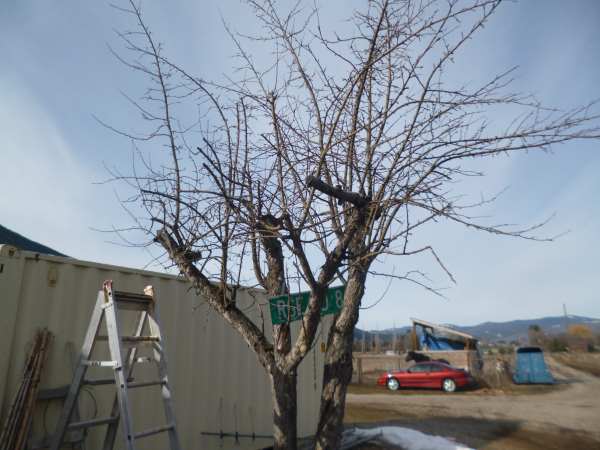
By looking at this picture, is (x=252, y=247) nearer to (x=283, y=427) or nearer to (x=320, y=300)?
(x=320, y=300)

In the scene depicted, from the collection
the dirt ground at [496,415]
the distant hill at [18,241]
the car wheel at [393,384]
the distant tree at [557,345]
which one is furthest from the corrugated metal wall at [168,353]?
the distant tree at [557,345]

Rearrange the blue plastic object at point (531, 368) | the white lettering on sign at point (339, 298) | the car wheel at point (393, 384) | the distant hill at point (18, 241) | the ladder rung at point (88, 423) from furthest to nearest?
1. the blue plastic object at point (531, 368)
2. the car wheel at point (393, 384)
3. the distant hill at point (18, 241)
4. the white lettering on sign at point (339, 298)
5. the ladder rung at point (88, 423)

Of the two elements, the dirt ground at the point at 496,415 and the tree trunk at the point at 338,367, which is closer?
the tree trunk at the point at 338,367

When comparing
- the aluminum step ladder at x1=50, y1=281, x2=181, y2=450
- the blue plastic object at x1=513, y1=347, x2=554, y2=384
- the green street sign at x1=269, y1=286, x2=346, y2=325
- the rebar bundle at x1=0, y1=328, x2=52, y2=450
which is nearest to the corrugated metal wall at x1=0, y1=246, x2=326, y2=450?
the rebar bundle at x1=0, y1=328, x2=52, y2=450

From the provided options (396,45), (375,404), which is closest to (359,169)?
(396,45)

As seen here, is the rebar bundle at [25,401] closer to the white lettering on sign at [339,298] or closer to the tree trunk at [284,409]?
the tree trunk at [284,409]

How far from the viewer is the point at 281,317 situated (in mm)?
3574

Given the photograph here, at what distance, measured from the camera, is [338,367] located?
3.62m

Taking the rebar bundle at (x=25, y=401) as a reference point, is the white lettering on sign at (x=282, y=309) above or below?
above

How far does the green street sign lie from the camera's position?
356 cm

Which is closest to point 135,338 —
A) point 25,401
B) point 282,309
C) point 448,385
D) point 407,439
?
point 25,401

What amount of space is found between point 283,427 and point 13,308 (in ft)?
8.03

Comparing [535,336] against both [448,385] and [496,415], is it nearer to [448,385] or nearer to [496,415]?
[448,385]

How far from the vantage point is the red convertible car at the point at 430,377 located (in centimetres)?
1711
